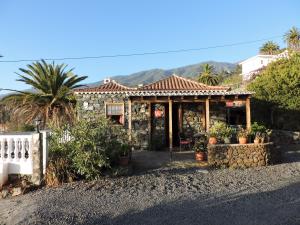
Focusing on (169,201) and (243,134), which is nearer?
(169,201)

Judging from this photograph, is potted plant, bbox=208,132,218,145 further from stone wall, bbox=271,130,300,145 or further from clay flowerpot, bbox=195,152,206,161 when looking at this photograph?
stone wall, bbox=271,130,300,145

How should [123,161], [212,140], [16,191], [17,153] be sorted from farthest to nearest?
[212,140] < [123,161] < [17,153] < [16,191]

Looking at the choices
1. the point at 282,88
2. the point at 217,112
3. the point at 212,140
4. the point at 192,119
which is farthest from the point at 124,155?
the point at 282,88

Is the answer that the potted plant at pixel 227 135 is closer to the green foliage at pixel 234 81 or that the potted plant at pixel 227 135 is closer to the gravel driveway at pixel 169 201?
the gravel driveway at pixel 169 201

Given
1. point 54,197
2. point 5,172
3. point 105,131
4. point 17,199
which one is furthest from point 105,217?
point 5,172

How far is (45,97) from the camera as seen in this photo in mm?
21219

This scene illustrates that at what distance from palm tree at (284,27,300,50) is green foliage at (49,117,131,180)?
39339 millimetres

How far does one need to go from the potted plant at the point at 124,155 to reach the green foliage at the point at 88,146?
0.20 ft

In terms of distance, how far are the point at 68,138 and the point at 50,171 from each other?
113 cm

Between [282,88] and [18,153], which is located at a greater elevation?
[282,88]

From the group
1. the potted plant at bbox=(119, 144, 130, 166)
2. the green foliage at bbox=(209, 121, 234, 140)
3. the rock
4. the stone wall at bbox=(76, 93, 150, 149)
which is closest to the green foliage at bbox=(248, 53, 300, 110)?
the stone wall at bbox=(76, 93, 150, 149)

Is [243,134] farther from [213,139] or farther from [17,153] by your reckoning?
[17,153]

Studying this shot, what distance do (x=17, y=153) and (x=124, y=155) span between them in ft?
Result: 9.94

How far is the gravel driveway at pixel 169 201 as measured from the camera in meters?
6.04
